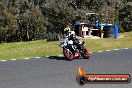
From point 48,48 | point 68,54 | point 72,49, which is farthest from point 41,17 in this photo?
point 68,54

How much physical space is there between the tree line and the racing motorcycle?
2309cm

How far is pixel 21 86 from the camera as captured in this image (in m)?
13.0

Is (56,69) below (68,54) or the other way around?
below

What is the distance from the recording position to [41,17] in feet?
144

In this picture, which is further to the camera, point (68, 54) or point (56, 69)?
point (68, 54)

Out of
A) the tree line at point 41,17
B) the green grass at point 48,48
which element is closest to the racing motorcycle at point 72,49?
the green grass at point 48,48

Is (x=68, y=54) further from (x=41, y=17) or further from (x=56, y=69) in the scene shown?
(x=41, y=17)

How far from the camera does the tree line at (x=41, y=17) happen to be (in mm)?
43031

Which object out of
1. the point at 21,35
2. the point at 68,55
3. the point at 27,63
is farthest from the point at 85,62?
the point at 21,35

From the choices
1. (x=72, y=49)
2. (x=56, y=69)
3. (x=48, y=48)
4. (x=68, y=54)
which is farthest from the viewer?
(x=48, y=48)

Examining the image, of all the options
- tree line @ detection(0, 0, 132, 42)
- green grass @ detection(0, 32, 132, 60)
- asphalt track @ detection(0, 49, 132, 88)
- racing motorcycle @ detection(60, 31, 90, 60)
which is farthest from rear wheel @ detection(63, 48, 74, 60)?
tree line @ detection(0, 0, 132, 42)

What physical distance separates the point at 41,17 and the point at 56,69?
1097 inches

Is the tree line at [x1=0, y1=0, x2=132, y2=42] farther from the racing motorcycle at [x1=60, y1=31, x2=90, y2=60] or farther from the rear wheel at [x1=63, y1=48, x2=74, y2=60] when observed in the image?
the rear wheel at [x1=63, y1=48, x2=74, y2=60]

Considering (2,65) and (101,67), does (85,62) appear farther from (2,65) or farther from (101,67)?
(2,65)
